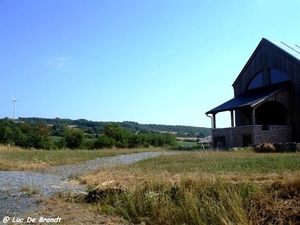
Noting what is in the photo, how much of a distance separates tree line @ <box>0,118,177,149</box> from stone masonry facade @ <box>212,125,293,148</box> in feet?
52.3

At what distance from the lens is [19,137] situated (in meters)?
41.6

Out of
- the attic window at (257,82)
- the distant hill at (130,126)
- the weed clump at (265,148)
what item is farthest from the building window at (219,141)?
the distant hill at (130,126)

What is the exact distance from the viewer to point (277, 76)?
24516mm

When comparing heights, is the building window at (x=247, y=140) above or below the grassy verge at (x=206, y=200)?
above

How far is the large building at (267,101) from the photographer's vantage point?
22312mm

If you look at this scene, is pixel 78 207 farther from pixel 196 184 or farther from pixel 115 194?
pixel 196 184

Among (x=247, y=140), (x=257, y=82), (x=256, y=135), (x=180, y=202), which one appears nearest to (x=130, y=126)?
(x=257, y=82)

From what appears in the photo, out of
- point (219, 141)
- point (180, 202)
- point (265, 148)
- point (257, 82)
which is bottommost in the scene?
point (180, 202)

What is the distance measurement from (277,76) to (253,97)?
8.29 feet

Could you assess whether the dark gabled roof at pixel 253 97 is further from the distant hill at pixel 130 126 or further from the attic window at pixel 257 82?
the distant hill at pixel 130 126

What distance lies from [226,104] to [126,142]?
63.4 ft

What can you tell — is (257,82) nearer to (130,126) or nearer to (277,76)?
(277,76)

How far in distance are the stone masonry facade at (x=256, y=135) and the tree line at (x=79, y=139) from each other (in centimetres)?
1594

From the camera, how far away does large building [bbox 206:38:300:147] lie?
2231 cm
